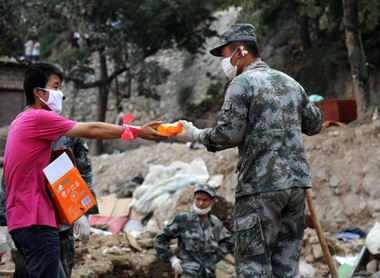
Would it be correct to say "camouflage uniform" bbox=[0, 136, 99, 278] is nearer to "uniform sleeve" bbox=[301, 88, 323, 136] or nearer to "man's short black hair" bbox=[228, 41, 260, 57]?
"man's short black hair" bbox=[228, 41, 260, 57]

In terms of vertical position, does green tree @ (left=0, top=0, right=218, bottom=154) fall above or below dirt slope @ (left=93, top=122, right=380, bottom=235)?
above

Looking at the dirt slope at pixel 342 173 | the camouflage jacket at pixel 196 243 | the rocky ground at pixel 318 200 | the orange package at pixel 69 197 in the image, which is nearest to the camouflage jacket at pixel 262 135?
the orange package at pixel 69 197

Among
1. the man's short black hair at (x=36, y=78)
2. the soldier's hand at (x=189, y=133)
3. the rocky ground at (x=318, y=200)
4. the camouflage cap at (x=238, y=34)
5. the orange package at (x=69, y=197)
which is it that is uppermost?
the camouflage cap at (x=238, y=34)

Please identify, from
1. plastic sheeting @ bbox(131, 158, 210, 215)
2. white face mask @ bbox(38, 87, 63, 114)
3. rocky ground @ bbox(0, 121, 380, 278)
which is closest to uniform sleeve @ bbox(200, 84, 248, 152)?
white face mask @ bbox(38, 87, 63, 114)

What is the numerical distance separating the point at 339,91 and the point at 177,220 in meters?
12.9

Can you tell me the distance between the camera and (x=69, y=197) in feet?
10.7

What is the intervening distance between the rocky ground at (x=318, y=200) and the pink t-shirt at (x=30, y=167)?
115 inches

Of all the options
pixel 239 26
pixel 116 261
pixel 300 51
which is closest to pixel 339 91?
pixel 300 51

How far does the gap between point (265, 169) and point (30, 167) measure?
1488 millimetres

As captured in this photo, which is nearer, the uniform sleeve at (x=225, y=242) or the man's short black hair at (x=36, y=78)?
the man's short black hair at (x=36, y=78)

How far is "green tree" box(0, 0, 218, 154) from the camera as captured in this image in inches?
724

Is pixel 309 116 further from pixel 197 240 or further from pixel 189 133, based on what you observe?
pixel 197 240

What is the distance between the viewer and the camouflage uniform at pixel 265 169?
324 centimetres

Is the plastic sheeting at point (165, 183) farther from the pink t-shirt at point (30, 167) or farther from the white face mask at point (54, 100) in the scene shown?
the pink t-shirt at point (30, 167)
